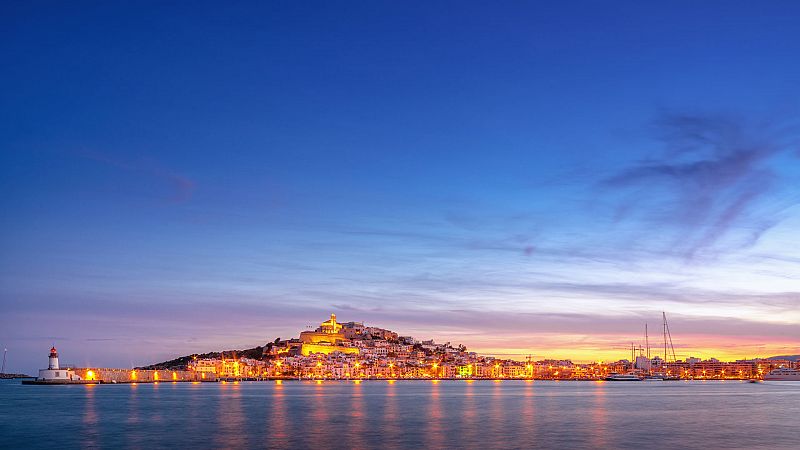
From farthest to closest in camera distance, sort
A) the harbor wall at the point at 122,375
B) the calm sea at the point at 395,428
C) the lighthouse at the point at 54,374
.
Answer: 1. the harbor wall at the point at 122,375
2. the lighthouse at the point at 54,374
3. the calm sea at the point at 395,428

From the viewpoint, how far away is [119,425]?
53125 mm

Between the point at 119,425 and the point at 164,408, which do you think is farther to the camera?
the point at 164,408

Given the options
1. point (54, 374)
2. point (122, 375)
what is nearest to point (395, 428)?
point (54, 374)

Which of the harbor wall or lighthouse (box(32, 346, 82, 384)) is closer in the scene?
lighthouse (box(32, 346, 82, 384))

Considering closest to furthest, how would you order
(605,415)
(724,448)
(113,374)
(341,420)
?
(724,448) < (341,420) < (605,415) < (113,374)

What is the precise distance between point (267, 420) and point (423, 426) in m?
13.6

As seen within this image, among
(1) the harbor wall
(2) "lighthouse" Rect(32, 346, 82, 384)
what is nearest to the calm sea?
(2) "lighthouse" Rect(32, 346, 82, 384)

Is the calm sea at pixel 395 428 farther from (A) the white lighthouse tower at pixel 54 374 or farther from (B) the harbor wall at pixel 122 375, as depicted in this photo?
(B) the harbor wall at pixel 122 375

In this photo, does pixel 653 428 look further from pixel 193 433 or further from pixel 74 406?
pixel 74 406

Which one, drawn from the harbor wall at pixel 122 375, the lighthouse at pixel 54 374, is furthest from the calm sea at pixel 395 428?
the harbor wall at pixel 122 375

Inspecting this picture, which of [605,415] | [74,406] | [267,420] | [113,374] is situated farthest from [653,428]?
[113,374]

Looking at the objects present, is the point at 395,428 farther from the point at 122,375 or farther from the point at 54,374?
the point at 122,375

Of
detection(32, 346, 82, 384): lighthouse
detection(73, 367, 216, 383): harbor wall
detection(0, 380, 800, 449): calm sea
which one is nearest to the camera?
detection(0, 380, 800, 449): calm sea

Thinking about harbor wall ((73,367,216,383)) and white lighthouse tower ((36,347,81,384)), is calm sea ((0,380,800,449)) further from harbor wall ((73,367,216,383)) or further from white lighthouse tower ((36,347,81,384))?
harbor wall ((73,367,216,383))
